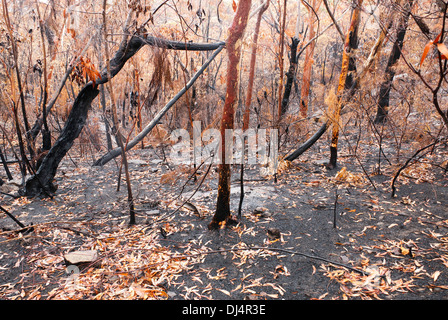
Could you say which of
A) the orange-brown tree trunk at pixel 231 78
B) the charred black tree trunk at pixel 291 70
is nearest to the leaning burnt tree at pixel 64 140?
the orange-brown tree trunk at pixel 231 78

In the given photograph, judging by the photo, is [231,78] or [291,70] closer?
[231,78]

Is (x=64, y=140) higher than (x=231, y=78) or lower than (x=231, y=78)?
lower

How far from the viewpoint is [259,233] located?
3.24 m

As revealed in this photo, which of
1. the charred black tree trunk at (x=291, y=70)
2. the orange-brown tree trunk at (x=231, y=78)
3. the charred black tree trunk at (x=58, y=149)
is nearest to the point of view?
the orange-brown tree trunk at (x=231, y=78)

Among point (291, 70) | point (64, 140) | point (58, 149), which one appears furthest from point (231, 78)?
point (291, 70)

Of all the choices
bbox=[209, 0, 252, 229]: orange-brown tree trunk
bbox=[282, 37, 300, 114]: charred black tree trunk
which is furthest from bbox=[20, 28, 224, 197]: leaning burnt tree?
bbox=[282, 37, 300, 114]: charred black tree trunk

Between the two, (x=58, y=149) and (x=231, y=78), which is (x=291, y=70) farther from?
(x=58, y=149)

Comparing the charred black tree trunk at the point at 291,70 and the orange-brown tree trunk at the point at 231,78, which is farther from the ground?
the charred black tree trunk at the point at 291,70

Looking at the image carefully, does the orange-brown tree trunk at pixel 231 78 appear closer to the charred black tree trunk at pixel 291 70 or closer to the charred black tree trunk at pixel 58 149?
the charred black tree trunk at pixel 58 149

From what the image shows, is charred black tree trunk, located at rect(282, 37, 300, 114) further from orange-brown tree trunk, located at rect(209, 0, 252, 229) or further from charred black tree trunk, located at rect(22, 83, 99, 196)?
charred black tree trunk, located at rect(22, 83, 99, 196)

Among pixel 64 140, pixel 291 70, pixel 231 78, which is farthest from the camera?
pixel 291 70

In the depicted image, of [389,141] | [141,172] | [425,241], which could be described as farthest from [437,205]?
[141,172]

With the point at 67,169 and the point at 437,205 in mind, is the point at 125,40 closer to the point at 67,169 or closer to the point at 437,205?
the point at 67,169

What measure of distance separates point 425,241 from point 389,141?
5.34 metres
